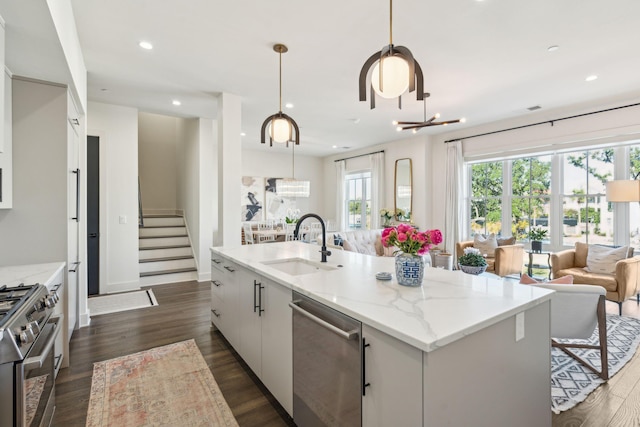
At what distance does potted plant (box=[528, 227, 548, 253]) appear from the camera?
5.27m

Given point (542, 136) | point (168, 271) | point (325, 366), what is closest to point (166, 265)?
point (168, 271)

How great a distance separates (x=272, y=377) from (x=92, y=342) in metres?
2.23

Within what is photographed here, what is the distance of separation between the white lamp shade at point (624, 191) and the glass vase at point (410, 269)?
4.00 m

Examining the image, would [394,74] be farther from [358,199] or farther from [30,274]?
[358,199]

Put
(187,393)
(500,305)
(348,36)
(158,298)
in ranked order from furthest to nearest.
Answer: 1. (158,298)
2. (348,36)
3. (187,393)
4. (500,305)

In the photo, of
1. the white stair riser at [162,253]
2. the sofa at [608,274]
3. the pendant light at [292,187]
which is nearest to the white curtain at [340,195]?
the pendant light at [292,187]

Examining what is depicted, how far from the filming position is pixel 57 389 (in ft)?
7.47

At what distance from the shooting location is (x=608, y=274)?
13.2 feet

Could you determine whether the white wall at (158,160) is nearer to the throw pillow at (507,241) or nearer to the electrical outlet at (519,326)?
the throw pillow at (507,241)

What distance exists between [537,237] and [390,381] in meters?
5.64

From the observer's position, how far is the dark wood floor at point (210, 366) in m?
1.97

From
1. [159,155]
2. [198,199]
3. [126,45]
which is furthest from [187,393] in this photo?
[159,155]

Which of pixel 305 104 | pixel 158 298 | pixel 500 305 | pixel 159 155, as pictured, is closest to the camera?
pixel 500 305

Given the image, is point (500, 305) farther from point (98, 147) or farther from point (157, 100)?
point (98, 147)
